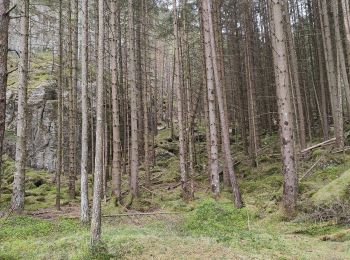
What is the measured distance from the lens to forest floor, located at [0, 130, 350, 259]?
7.37 m

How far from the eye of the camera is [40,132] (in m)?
26.5

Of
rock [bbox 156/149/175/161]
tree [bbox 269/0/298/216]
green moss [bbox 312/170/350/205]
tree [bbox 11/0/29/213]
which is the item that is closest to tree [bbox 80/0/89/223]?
tree [bbox 11/0/29/213]

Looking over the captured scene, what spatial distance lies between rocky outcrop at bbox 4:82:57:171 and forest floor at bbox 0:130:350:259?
7573mm

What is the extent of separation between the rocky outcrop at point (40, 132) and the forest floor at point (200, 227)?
7.57 m

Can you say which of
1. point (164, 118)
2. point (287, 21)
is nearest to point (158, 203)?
point (287, 21)

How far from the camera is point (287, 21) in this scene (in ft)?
62.6

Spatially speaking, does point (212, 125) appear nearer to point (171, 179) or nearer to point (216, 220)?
point (216, 220)

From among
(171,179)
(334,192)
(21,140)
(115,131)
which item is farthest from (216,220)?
(171,179)

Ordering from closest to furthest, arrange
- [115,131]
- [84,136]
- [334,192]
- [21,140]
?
[334,192]
[84,136]
[21,140]
[115,131]

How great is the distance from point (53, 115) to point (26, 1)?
1426 cm

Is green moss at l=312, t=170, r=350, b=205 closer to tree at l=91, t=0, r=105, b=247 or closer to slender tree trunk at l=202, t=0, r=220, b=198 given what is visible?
slender tree trunk at l=202, t=0, r=220, b=198

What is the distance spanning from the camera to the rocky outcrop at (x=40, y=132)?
1025 inches

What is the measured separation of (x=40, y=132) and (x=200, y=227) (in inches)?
767

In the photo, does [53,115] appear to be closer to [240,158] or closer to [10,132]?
[10,132]
